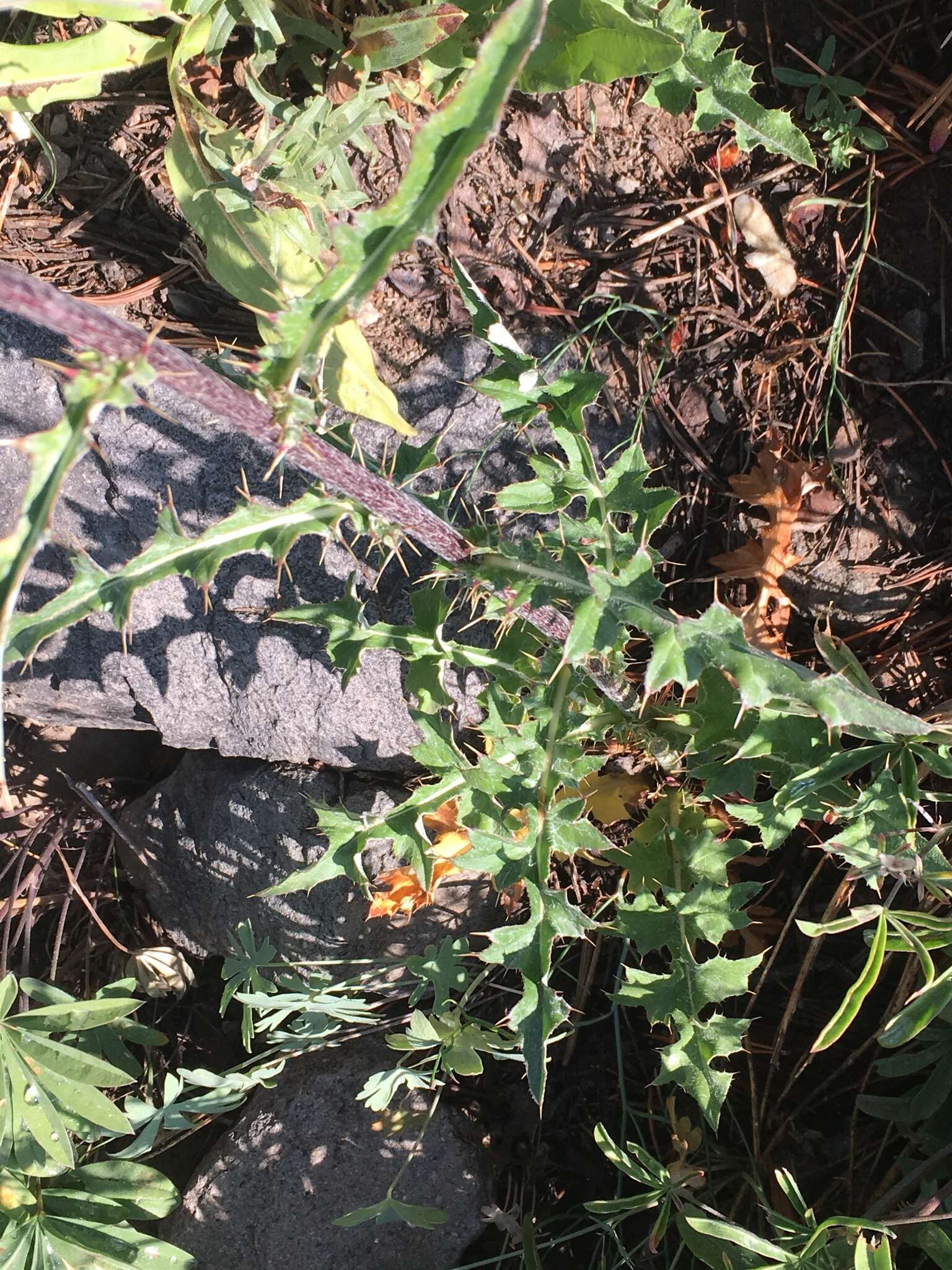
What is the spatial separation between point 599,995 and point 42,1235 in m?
1.69

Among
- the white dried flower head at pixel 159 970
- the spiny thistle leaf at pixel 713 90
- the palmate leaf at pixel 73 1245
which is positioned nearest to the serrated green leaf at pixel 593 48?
the spiny thistle leaf at pixel 713 90

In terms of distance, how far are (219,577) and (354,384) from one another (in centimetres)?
75

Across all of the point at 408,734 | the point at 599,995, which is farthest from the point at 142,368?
the point at 599,995

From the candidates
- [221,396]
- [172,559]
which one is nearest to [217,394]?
[221,396]

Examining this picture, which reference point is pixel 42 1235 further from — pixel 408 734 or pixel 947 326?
pixel 947 326

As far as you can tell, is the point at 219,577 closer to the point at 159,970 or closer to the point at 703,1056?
the point at 159,970

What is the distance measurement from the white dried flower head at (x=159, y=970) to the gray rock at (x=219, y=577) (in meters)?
0.83

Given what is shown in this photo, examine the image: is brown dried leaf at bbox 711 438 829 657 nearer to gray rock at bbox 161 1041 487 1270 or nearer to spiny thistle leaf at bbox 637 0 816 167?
spiny thistle leaf at bbox 637 0 816 167

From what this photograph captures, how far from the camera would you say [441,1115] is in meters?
2.93

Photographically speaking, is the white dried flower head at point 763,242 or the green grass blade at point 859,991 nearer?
the green grass blade at point 859,991

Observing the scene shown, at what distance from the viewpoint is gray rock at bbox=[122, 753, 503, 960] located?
2.88 meters

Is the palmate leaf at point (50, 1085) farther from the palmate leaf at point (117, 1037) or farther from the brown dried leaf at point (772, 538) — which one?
the brown dried leaf at point (772, 538)

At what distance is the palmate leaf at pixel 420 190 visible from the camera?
3.45 feet

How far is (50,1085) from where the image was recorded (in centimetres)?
256
